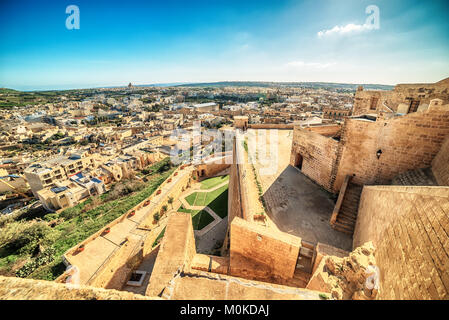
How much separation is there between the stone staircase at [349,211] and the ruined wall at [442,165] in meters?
2.36

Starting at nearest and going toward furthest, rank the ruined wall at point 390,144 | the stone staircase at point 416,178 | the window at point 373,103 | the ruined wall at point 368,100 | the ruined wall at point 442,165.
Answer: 1. the ruined wall at point 442,165
2. the stone staircase at point 416,178
3. the ruined wall at point 390,144
4. the ruined wall at point 368,100
5. the window at point 373,103

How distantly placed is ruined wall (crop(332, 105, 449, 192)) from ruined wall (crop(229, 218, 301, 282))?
14.4 ft

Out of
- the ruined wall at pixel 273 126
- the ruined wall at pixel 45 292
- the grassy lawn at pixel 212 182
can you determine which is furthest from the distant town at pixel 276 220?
the grassy lawn at pixel 212 182

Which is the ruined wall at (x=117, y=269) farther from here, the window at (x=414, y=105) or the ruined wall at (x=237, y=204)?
the window at (x=414, y=105)

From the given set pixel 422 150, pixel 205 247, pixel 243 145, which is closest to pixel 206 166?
pixel 243 145

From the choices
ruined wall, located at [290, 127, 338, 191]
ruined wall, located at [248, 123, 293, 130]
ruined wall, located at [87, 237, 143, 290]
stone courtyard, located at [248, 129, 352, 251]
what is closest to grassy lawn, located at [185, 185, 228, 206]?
ruined wall, located at [87, 237, 143, 290]

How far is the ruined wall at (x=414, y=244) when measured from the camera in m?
2.45

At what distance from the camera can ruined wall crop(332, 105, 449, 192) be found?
582 cm

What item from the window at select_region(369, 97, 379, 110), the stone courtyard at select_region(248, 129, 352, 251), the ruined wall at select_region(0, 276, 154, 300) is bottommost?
the stone courtyard at select_region(248, 129, 352, 251)

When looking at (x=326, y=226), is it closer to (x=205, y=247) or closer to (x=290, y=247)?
(x=290, y=247)

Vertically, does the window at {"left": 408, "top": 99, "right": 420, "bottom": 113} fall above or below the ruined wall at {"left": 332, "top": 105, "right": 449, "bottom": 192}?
above

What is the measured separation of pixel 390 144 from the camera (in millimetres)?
6633

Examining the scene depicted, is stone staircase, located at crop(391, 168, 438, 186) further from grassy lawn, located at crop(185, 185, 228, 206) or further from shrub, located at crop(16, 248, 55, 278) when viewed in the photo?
shrub, located at crop(16, 248, 55, 278)
